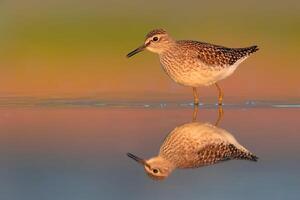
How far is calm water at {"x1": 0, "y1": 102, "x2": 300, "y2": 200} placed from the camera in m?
9.98

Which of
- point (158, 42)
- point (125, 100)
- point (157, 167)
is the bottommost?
point (157, 167)

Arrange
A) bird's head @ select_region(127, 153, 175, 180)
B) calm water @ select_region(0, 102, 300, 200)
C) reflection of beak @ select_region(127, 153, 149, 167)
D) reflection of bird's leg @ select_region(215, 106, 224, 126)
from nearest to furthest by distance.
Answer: calm water @ select_region(0, 102, 300, 200) → bird's head @ select_region(127, 153, 175, 180) → reflection of beak @ select_region(127, 153, 149, 167) → reflection of bird's leg @ select_region(215, 106, 224, 126)

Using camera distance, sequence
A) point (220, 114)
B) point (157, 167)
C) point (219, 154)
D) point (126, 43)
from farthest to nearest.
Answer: point (126, 43), point (220, 114), point (219, 154), point (157, 167)

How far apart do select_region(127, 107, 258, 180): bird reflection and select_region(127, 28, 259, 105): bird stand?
3070 millimetres

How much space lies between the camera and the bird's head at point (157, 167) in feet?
35.2

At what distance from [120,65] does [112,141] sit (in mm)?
10323

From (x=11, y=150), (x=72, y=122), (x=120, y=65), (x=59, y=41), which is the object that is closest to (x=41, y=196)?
(x=11, y=150)

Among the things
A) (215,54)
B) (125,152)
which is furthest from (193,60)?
(125,152)

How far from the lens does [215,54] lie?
16.9 m

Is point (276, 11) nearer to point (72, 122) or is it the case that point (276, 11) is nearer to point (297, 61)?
point (297, 61)

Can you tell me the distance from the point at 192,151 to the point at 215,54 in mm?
5125


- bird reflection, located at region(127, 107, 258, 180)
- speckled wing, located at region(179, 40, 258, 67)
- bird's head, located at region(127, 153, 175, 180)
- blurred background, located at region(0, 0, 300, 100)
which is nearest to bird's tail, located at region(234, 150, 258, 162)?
bird reflection, located at region(127, 107, 258, 180)

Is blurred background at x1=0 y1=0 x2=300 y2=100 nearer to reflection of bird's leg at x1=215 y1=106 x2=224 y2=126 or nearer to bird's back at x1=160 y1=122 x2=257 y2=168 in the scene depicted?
reflection of bird's leg at x1=215 y1=106 x2=224 y2=126

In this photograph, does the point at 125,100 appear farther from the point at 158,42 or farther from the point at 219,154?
the point at 219,154
